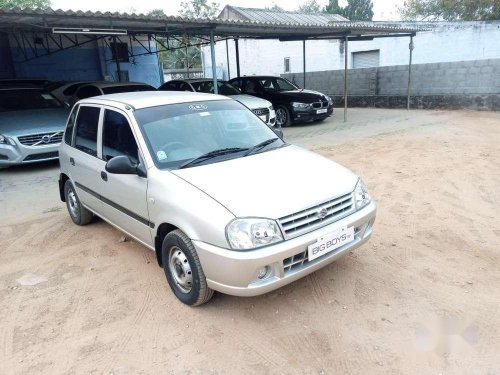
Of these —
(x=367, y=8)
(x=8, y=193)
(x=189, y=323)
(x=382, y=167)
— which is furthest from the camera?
(x=367, y=8)

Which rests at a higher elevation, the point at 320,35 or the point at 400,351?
the point at 320,35

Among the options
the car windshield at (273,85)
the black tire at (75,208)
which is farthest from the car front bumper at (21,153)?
the car windshield at (273,85)

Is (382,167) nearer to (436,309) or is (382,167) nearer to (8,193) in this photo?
(436,309)

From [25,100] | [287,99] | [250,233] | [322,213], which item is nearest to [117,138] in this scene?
[250,233]

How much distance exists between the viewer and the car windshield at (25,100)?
8.30 meters

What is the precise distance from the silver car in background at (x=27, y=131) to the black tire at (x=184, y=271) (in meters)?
5.34

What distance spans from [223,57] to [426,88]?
14.6 m

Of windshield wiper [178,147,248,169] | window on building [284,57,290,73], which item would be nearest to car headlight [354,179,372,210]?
windshield wiper [178,147,248,169]

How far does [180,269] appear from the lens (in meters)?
3.10

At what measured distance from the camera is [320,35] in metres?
13.4

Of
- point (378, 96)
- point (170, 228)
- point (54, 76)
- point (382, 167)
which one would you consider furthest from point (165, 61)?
point (170, 228)

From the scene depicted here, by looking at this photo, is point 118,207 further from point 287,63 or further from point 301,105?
point 287,63

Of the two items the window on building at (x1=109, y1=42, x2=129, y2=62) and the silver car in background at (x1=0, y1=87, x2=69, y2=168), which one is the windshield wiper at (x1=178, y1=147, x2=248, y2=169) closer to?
the silver car in background at (x1=0, y1=87, x2=69, y2=168)

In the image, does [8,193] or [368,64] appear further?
[368,64]
